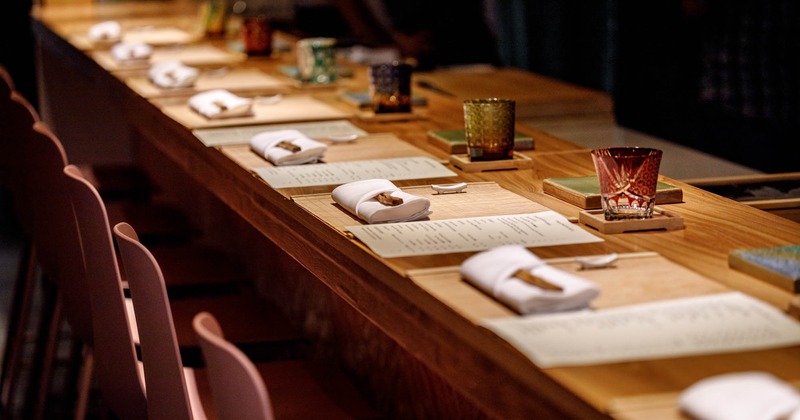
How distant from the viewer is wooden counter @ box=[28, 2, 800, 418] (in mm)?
1244

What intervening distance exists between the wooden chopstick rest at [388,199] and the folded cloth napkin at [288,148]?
517 millimetres

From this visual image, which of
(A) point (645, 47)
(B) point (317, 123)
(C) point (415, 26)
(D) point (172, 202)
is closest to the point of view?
(B) point (317, 123)

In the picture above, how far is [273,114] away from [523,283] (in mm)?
1774

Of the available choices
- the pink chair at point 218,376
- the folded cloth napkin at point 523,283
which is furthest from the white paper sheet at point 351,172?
the folded cloth napkin at point 523,283

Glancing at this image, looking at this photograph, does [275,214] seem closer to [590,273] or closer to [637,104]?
[590,273]

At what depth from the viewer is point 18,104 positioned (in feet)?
10.6

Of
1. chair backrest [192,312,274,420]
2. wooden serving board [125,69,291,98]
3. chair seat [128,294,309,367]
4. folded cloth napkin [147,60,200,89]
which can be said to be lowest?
chair seat [128,294,309,367]

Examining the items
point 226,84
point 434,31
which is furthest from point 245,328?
point 434,31

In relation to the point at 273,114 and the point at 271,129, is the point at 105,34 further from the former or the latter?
the point at 271,129

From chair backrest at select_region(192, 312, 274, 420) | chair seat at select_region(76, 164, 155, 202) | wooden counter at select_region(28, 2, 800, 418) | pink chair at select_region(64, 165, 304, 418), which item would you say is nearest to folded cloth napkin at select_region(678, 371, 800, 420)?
wooden counter at select_region(28, 2, 800, 418)

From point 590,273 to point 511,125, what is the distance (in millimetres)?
833

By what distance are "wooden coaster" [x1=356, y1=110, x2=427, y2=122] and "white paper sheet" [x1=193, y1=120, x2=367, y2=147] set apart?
0.06 metres

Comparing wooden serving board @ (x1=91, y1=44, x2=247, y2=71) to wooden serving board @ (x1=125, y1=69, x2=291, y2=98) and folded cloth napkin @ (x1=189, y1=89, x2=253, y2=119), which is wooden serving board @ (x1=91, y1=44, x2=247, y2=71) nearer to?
wooden serving board @ (x1=125, y1=69, x2=291, y2=98)

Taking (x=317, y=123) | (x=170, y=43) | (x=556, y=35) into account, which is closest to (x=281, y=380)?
(x=317, y=123)
